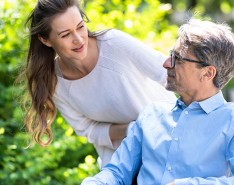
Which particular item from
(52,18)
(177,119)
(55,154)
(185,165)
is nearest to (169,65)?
(177,119)

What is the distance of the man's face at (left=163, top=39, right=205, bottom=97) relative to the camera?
328 centimetres

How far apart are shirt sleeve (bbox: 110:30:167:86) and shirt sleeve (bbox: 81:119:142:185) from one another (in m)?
0.39

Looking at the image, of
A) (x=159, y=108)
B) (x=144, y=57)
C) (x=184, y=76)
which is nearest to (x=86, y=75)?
(x=144, y=57)

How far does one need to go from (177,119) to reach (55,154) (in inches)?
76.0

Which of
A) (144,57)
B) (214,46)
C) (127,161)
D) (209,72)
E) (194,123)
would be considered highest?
(214,46)

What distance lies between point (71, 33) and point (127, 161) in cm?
78

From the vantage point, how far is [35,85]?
4008mm

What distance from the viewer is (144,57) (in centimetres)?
377

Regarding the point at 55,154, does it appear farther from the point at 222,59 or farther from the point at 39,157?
the point at 222,59

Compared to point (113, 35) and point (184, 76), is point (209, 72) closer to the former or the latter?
point (184, 76)

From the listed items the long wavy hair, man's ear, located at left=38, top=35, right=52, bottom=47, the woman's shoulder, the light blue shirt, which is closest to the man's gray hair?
the light blue shirt

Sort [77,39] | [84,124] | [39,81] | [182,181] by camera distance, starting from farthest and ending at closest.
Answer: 1. [84,124]
2. [39,81]
3. [77,39]
4. [182,181]

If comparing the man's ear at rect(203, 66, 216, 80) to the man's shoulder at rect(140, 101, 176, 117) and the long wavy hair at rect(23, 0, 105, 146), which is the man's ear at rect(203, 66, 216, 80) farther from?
the long wavy hair at rect(23, 0, 105, 146)

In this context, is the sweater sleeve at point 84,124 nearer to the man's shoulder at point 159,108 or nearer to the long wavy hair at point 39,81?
the long wavy hair at point 39,81
